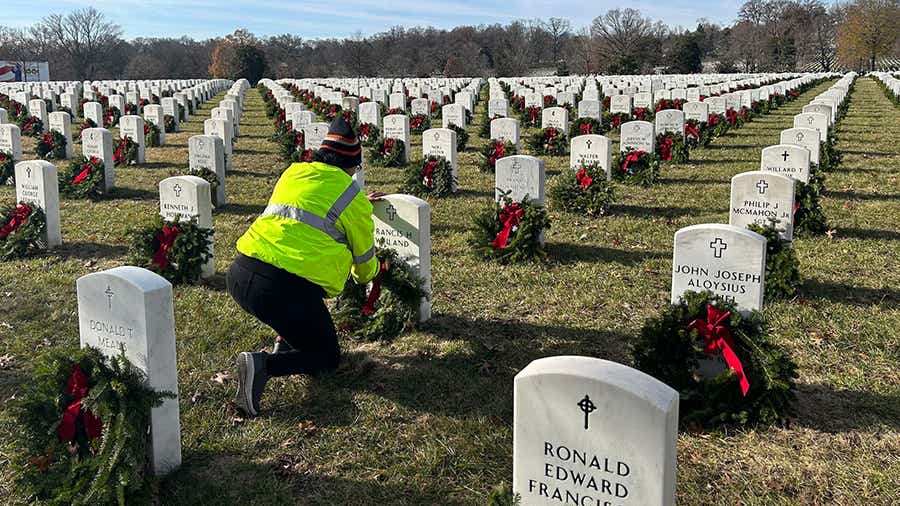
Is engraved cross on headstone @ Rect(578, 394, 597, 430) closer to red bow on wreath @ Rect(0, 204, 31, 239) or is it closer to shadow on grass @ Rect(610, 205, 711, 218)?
shadow on grass @ Rect(610, 205, 711, 218)

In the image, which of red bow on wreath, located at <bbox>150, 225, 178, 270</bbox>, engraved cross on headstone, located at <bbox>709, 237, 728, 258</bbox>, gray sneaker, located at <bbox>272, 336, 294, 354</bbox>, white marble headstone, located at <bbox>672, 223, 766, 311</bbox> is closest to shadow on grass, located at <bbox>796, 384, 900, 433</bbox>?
white marble headstone, located at <bbox>672, 223, 766, 311</bbox>

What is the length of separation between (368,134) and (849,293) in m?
12.0

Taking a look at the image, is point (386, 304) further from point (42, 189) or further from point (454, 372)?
point (42, 189)

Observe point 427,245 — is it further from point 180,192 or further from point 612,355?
point 180,192

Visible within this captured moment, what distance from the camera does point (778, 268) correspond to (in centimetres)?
692

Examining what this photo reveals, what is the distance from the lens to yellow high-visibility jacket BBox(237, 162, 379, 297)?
461 cm

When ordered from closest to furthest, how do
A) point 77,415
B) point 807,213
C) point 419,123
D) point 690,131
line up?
point 77,415
point 807,213
point 690,131
point 419,123

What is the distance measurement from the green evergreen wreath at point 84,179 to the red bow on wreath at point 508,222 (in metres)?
7.53

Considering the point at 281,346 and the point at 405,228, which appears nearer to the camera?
the point at 281,346

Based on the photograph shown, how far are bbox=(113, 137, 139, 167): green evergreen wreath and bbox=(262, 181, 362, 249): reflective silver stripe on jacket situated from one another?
12.6 m

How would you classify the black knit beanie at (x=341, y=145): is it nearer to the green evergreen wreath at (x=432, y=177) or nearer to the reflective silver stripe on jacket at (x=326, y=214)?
the reflective silver stripe on jacket at (x=326, y=214)

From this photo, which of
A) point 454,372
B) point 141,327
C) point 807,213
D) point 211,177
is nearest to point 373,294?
point 454,372

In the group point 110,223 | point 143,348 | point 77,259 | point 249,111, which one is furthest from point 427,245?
point 249,111

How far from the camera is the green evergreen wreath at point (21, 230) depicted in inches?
350
